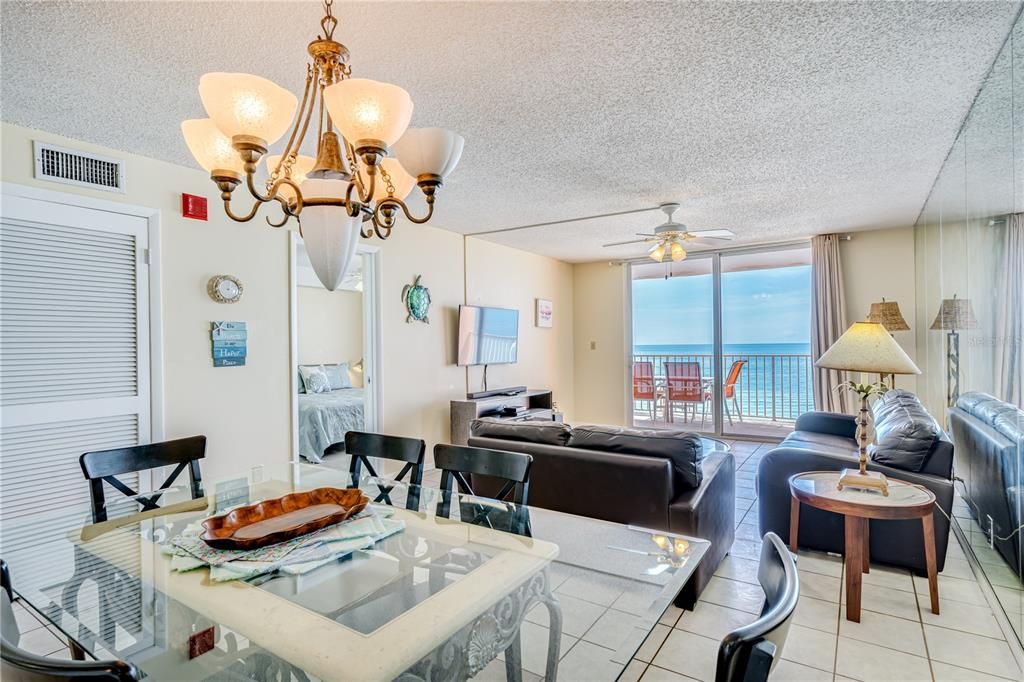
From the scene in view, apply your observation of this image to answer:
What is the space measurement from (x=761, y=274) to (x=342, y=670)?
22.2 ft

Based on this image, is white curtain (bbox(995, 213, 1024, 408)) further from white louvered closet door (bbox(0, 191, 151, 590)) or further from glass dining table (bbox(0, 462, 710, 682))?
white louvered closet door (bbox(0, 191, 151, 590))

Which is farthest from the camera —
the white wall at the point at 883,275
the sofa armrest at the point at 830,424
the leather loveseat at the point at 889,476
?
the white wall at the point at 883,275

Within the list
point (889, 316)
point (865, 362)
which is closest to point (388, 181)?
point (865, 362)

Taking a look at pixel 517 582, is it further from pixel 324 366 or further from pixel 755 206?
pixel 324 366

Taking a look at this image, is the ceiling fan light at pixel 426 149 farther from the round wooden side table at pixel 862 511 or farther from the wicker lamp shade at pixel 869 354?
the round wooden side table at pixel 862 511

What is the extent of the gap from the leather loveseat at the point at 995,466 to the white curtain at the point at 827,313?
2.72 meters

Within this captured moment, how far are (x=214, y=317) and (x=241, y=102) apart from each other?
235cm

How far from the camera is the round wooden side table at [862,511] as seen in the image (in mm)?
2244

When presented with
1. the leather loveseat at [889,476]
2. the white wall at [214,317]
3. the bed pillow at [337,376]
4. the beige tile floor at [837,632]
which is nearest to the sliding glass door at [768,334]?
the leather loveseat at [889,476]

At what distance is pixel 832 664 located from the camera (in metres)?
1.97

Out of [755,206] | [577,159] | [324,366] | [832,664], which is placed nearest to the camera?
[832,664]

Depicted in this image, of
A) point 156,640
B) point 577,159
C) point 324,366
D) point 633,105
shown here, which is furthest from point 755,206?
point 324,366

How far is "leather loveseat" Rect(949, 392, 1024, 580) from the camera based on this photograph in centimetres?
203

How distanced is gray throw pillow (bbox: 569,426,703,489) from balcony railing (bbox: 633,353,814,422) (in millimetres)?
4280
